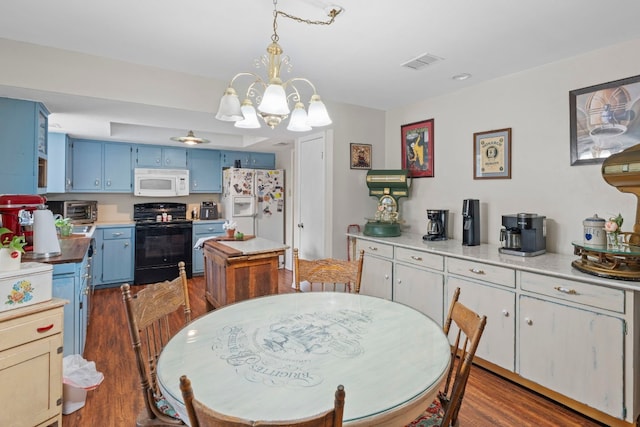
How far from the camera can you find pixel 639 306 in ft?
5.92

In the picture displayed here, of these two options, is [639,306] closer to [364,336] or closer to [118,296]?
[364,336]

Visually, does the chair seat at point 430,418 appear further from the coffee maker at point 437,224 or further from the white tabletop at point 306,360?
the coffee maker at point 437,224

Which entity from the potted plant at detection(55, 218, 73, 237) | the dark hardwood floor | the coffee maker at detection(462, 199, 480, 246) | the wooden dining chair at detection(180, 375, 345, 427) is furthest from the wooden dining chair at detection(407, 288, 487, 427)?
the potted plant at detection(55, 218, 73, 237)

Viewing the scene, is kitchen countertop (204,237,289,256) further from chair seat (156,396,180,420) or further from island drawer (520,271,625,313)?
island drawer (520,271,625,313)

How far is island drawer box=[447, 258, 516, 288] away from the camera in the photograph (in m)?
2.33

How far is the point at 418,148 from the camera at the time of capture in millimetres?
3781

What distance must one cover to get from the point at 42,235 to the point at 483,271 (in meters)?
3.23

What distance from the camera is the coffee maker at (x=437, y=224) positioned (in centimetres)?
328

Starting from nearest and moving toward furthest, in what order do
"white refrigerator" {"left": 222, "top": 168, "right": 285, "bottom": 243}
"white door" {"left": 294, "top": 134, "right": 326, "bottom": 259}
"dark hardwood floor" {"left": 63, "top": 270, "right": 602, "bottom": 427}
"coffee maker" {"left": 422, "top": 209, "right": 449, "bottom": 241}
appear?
"dark hardwood floor" {"left": 63, "top": 270, "right": 602, "bottom": 427}
"coffee maker" {"left": 422, "top": 209, "right": 449, "bottom": 241}
"white door" {"left": 294, "top": 134, "right": 326, "bottom": 259}
"white refrigerator" {"left": 222, "top": 168, "right": 285, "bottom": 243}

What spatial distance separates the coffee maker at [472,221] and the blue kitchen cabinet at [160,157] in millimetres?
4473

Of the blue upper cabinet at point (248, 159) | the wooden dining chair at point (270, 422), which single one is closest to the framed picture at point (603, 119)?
the wooden dining chair at point (270, 422)

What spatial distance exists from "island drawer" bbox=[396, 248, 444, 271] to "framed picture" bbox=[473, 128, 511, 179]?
955 mm

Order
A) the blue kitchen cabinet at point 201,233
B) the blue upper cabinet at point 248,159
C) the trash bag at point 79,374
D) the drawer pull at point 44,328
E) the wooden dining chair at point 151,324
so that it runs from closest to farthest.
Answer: the wooden dining chair at point 151,324, the drawer pull at point 44,328, the trash bag at point 79,374, the blue kitchen cabinet at point 201,233, the blue upper cabinet at point 248,159

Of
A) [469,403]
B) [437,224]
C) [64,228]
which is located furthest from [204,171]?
[469,403]
